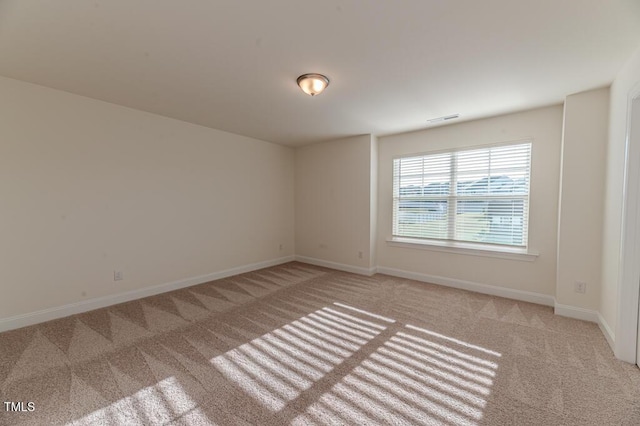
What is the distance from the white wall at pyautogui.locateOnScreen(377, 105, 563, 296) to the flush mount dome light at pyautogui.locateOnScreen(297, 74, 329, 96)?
96.1 inches

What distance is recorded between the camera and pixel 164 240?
3.76 meters

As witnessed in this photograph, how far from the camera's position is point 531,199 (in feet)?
11.2

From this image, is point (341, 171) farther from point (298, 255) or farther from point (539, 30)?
point (539, 30)

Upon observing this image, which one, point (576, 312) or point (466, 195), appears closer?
point (576, 312)

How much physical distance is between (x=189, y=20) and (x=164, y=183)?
2.56 meters

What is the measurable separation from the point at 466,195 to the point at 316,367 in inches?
130

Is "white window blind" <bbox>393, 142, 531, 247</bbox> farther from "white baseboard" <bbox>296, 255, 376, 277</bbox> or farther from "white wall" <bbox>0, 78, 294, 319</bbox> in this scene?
"white wall" <bbox>0, 78, 294, 319</bbox>

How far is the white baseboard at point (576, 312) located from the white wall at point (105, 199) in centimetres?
455

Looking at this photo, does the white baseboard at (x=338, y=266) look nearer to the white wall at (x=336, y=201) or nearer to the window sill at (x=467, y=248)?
the white wall at (x=336, y=201)

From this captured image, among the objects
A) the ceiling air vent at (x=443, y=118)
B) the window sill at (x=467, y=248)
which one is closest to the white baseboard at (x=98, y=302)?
the window sill at (x=467, y=248)

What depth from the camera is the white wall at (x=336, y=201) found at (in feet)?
15.4

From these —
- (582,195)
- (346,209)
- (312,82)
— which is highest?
(312,82)

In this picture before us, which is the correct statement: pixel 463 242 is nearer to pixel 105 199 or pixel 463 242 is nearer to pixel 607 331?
pixel 607 331

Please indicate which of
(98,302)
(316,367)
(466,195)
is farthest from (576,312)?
(98,302)
